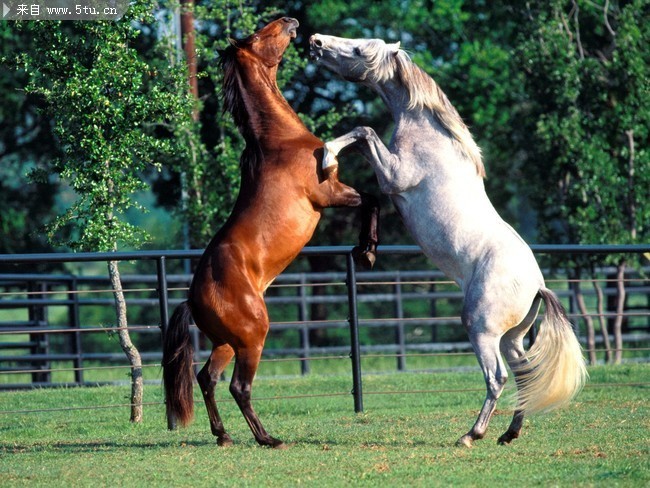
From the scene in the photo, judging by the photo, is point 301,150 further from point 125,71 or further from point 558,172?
point 558,172

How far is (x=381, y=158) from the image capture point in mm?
5828

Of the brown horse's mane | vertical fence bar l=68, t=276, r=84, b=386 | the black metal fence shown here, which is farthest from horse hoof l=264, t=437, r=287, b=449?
vertical fence bar l=68, t=276, r=84, b=386

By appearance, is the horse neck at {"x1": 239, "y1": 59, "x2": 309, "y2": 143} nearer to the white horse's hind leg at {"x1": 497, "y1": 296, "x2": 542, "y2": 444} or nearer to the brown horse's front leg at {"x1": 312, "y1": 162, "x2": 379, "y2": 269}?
the brown horse's front leg at {"x1": 312, "y1": 162, "x2": 379, "y2": 269}

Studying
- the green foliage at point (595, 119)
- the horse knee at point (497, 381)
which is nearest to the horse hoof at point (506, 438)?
the horse knee at point (497, 381)

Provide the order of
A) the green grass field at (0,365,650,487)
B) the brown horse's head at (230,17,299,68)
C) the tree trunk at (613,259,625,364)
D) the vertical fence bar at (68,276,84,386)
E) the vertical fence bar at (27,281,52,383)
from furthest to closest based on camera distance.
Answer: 1. the tree trunk at (613,259,625,364)
2. the vertical fence bar at (27,281,52,383)
3. the vertical fence bar at (68,276,84,386)
4. the brown horse's head at (230,17,299,68)
5. the green grass field at (0,365,650,487)

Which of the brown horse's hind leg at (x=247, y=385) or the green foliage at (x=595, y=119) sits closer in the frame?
the brown horse's hind leg at (x=247, y=385)

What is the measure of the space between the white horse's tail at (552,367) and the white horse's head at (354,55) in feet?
5.18

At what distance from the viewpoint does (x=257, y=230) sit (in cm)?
576

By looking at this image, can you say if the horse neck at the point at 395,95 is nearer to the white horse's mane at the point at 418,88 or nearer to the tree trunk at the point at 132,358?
the white horse's mane at the point at 418,88

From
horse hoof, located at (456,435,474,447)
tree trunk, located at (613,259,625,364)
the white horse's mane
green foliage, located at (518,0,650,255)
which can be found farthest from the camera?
green foliage, located at (518,0,650,255)

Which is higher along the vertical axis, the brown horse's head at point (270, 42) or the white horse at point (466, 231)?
the brown horse's head at point (270, 42)

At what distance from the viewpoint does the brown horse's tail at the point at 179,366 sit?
6.01 metres

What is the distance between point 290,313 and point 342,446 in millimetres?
15629

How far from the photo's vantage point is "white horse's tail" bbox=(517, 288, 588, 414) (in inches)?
224
